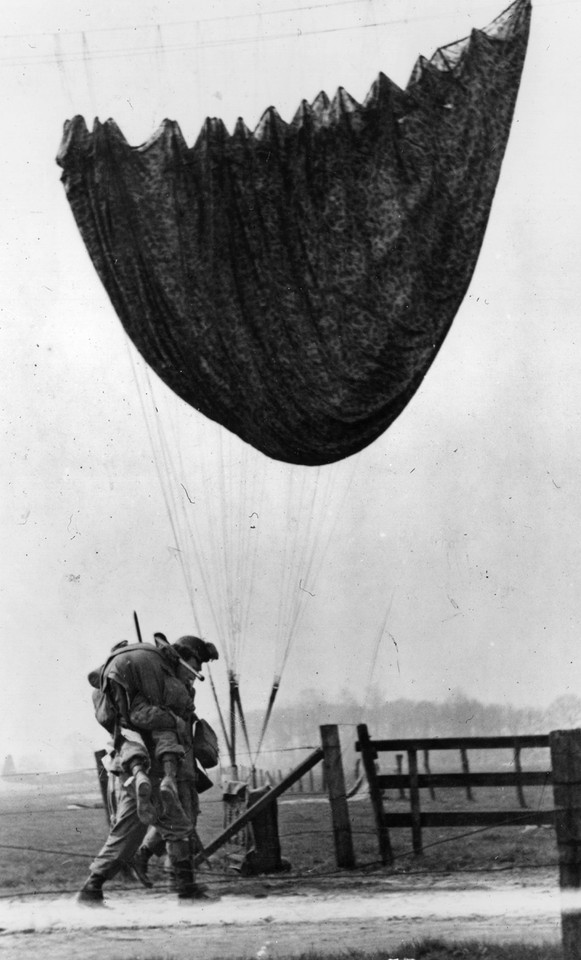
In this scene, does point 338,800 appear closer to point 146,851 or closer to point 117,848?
point 146,851

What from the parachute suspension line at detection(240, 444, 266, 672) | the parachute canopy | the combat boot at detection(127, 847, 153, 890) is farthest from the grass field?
the parachute canopy

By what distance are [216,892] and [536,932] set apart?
2071 mm

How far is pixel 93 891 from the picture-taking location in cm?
686

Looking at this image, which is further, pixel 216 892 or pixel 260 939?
pixel 216 892

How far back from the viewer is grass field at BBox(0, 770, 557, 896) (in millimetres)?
7664

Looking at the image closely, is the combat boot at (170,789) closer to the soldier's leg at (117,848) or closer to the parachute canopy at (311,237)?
the soldier's leg at (117,848)

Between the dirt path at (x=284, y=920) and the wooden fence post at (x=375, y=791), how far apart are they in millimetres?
481

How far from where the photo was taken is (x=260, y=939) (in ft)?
21.1

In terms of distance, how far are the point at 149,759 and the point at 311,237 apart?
3374 millimetres

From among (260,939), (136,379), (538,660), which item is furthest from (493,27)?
(260,939)

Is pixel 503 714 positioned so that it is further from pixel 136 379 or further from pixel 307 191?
pixel 307 191

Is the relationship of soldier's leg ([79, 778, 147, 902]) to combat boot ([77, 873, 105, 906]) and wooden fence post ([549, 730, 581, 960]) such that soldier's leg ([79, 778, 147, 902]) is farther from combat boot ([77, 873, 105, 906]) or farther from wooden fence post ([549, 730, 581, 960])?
wooden fence post ([549, 730, 581, 960])

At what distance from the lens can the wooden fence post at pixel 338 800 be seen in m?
7.68

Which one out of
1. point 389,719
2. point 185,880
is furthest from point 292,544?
point 389,719
